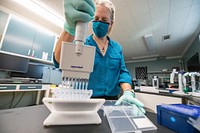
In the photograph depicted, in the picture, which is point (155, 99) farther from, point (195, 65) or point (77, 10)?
point (195, 65)

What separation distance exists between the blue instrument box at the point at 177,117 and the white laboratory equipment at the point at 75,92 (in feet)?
0.72

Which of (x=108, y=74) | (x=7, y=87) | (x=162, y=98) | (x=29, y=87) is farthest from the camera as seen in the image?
(x=29, y=87)

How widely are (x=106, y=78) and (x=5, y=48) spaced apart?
2656 mm

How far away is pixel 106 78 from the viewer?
734 mm

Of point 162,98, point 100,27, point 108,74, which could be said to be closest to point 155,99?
point 162,98

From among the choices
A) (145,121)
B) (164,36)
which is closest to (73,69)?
(145,121)

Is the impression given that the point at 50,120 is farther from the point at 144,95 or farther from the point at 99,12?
the point at 144,95

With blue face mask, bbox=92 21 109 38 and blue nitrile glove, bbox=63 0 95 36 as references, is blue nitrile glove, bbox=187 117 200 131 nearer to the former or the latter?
blue nitrile glove, bbox=63 0 95 36

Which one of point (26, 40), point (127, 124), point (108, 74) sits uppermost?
point (26, 40)

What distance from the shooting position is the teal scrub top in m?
0.70

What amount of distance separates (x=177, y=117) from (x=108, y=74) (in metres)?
0.49

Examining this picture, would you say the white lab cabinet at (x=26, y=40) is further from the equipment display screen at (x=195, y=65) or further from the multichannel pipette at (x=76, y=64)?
the equipment display screen at (x=195, y=65)

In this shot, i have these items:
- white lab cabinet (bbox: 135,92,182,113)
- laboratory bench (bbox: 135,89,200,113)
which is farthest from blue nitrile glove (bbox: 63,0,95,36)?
white lab cabinet (bbox: 135,92,182,113)

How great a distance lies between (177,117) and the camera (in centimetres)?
31
